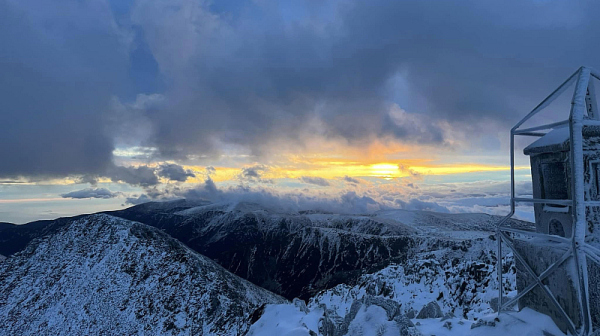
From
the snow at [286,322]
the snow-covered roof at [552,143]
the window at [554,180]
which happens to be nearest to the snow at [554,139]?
the snow-covered roof at [552,143]

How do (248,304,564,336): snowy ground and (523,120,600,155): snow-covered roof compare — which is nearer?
(523,120,600,155): snow-covered roof

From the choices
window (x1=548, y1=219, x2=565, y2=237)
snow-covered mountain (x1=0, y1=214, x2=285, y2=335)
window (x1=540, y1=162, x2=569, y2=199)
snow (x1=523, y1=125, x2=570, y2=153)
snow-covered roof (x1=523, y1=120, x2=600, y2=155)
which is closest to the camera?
snow-covered roof (x1=523, y1=120, x2=600, y2=155)

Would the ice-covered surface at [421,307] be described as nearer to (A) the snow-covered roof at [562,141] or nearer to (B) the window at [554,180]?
(B) the window at [554,180]

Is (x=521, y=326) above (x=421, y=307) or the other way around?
above

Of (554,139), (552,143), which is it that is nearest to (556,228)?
(552,143)

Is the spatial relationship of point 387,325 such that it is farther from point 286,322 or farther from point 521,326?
point 286,322

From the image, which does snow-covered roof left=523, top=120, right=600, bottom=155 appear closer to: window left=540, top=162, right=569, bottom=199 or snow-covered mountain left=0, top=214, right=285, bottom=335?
window left=540, top=162, right=569, bottom=199

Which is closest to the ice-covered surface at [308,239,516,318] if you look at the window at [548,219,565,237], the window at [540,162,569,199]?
the window at [548,219,565,237]

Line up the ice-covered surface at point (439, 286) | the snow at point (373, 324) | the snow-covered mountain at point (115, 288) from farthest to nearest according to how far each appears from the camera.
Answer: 1. the snow-covered mountain at point (115, 288)
2. the ice-covered surface at point (439, 286)
3. the snow at point (373, 324)

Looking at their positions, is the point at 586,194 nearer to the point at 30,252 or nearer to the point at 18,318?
the point at 18,318

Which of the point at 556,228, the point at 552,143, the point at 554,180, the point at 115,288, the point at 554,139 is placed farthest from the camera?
the point at 115,288
